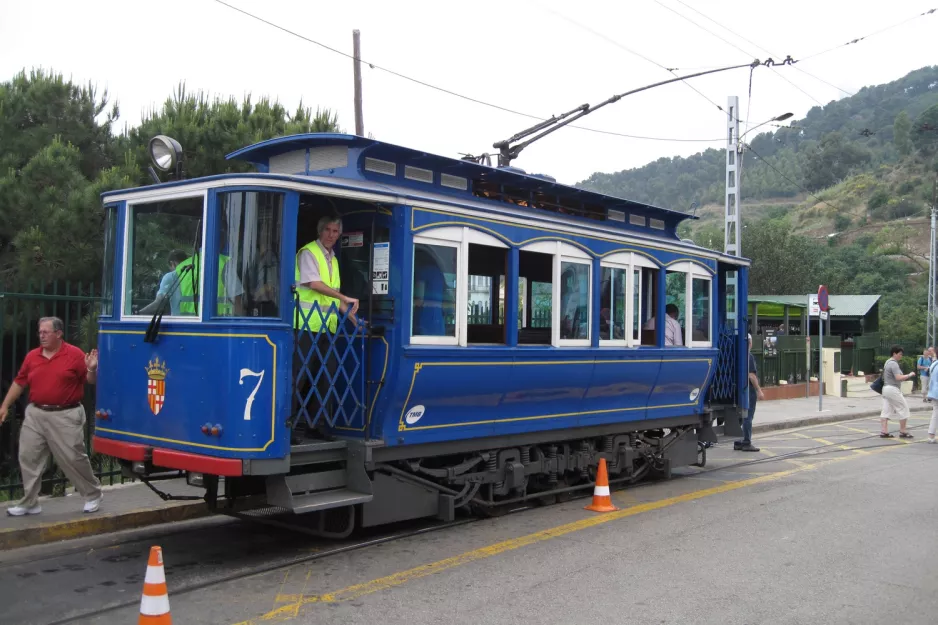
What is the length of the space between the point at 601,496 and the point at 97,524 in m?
4.90

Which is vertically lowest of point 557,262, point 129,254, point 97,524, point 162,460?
point 97,524

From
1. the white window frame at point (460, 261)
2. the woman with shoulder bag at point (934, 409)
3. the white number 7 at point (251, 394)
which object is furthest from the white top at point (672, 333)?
the woman with shoulder bag at point (934, 409)

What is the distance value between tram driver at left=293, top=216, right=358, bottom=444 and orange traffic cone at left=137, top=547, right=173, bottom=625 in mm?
2356

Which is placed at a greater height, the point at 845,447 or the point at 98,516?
the point at 98,516

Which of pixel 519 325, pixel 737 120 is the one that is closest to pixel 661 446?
pixel 519 325

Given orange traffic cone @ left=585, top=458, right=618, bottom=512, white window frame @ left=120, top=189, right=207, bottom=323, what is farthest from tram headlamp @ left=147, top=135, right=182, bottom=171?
orange traffic cone @ left=585, top=458, right=618, bottom=512

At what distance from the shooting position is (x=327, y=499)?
652 cm

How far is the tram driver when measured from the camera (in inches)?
258

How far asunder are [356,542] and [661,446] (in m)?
5.10

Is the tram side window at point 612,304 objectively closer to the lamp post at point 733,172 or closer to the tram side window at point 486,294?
the tram side window at point 486,294

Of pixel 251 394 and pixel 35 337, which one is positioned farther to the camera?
pixel 35 337

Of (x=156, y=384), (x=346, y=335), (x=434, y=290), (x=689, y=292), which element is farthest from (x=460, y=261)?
(x=689, y=292)

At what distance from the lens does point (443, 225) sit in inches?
291

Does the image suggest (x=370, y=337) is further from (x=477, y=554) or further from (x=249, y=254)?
(x=477, y=554)
